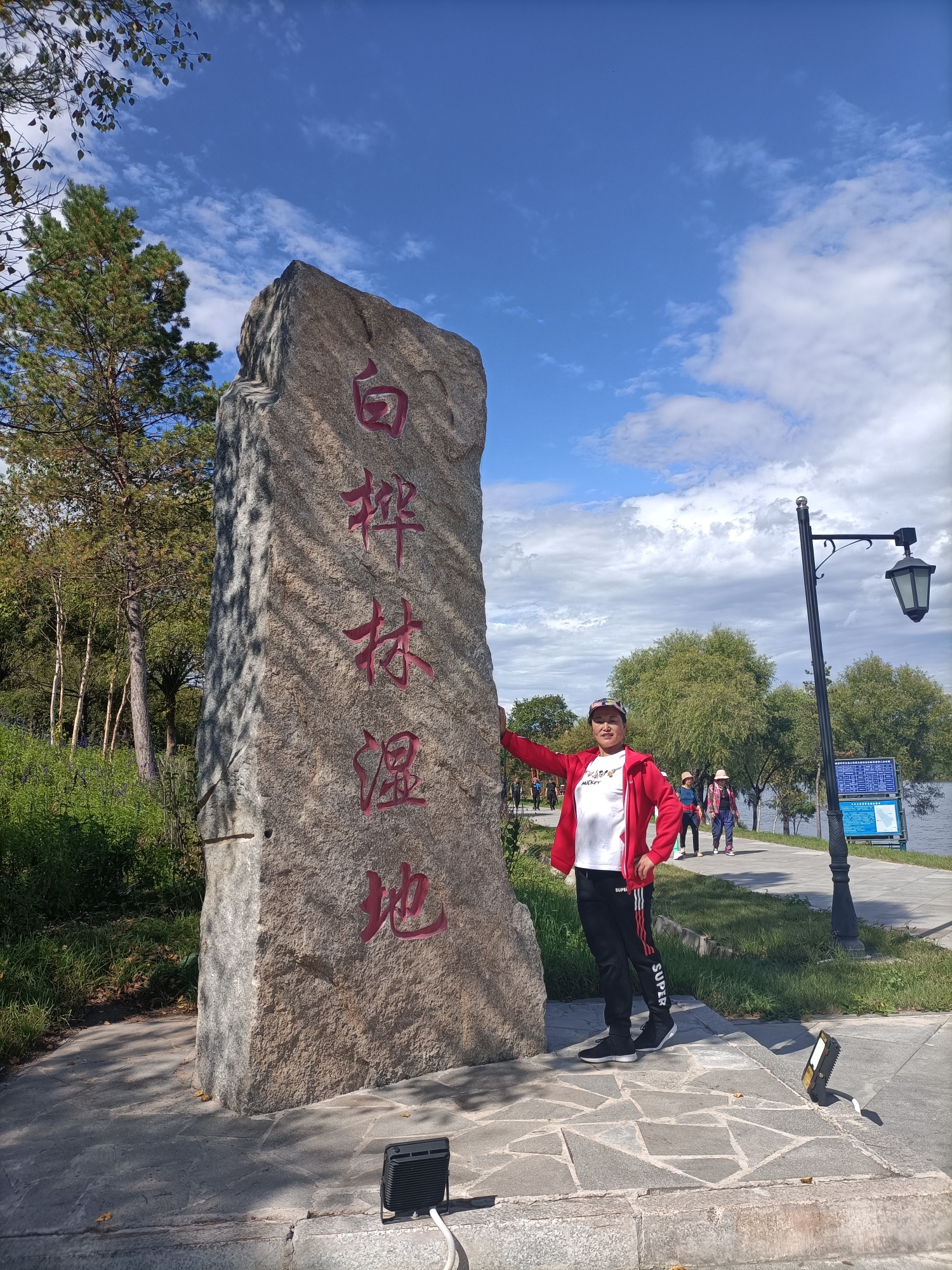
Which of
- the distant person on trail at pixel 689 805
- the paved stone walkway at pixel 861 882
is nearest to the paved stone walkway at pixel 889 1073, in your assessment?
the paved stone walkway at pixel 861 882

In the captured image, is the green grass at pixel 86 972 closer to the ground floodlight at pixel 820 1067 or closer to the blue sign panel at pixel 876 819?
the ground floodlight at pixel 820 1067

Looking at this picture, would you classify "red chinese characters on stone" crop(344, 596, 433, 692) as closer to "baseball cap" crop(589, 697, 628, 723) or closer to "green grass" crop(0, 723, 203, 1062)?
"baseball cap" crop(589, 697, 628, 723)

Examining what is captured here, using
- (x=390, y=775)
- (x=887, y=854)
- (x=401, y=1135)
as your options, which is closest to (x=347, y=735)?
(x=390, y=775)

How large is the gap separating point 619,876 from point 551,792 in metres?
29.8

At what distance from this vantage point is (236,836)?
12.6ft

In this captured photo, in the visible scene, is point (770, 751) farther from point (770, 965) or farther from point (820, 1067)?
point (820, 1067)

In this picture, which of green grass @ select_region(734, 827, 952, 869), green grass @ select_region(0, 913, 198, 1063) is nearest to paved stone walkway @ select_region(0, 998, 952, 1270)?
green grass @ select_region(0, 913, 198, 1063)

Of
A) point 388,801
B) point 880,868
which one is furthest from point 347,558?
point 880,868

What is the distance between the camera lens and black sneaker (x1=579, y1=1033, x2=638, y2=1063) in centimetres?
431

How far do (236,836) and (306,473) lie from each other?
167 cm

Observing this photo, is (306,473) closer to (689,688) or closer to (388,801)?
(388,801)

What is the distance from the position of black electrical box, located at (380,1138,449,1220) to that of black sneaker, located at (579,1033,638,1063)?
63.6 inches

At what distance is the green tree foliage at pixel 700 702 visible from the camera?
31234 millimetres

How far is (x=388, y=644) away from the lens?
13.9ft
